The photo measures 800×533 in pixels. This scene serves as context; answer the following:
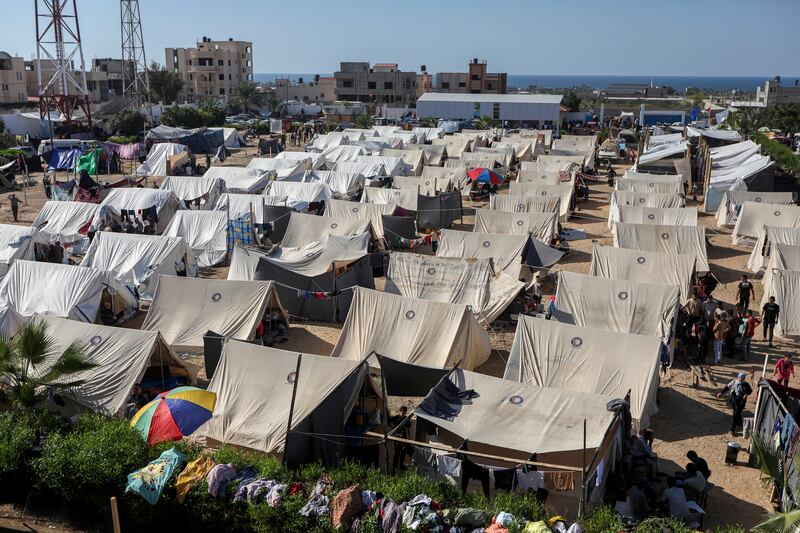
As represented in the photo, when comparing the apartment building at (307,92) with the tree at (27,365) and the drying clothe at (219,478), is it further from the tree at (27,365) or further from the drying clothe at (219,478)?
the drying clothe at (219,478)

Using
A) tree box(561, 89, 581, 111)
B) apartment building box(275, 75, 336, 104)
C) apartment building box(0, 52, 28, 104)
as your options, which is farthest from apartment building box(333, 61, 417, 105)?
apartment building box(0, 52, 28, 104)

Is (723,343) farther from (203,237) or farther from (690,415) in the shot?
(203,237)

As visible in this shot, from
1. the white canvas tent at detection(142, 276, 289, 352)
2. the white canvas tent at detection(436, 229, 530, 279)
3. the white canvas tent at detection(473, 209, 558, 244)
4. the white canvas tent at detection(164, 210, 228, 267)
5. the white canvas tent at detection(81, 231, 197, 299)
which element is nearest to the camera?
the white canvas tent at detection(142, 276, 289, 352)

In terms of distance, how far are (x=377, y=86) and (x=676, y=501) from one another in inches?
3339

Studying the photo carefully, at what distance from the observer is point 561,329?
13.0 metres

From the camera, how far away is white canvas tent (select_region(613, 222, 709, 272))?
1992 centimetres

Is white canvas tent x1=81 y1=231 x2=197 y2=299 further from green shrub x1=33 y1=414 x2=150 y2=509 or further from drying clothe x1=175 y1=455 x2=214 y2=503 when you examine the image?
drying clothe x1=175 y1=455 x2=214 y2=503

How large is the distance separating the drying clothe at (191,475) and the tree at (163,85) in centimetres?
7183

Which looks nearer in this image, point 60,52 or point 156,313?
point 156,313

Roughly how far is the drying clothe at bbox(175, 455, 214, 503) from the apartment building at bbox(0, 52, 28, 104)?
67.3m

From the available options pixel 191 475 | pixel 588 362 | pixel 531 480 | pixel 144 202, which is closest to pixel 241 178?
pixel 144 202

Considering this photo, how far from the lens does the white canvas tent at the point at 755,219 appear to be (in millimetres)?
22984

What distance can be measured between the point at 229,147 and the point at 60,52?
40.1ft

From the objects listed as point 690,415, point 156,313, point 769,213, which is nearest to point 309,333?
point 156,313
